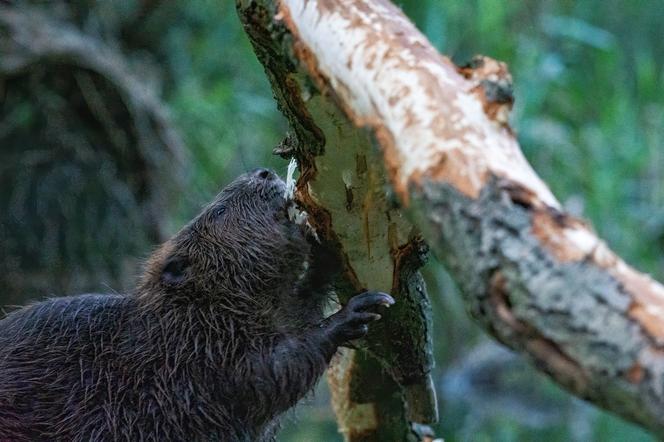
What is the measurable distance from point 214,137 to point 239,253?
3062 mm

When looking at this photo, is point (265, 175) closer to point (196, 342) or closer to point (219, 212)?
point (219, 212)

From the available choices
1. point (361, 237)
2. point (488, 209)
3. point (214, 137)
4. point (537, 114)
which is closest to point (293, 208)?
point (361, 237)

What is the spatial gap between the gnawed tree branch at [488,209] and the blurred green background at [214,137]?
289cm

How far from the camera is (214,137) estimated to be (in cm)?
559

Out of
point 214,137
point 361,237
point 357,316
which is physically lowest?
point 357,316

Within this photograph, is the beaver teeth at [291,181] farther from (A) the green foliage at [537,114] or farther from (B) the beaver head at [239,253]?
(A) the green foliage at [537,114]

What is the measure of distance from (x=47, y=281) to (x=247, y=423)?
2809 mm

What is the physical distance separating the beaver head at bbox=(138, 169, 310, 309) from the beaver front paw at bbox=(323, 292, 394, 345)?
0.82ft

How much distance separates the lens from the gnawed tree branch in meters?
1.19

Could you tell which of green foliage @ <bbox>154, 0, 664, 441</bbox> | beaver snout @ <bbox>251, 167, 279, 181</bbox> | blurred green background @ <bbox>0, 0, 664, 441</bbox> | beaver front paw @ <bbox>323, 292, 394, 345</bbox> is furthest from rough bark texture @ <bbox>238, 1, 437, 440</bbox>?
green foliage @ <bbox>154, 0, 664, 441</bbox>

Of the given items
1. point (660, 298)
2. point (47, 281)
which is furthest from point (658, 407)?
point (47, 281)

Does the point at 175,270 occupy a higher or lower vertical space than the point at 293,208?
lower

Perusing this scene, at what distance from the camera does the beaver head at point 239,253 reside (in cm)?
256

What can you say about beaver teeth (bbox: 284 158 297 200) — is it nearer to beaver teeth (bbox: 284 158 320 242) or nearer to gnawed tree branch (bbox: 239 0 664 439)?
beaver teeth (bbox: 284 158 320 242)
